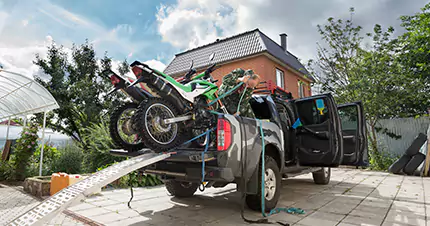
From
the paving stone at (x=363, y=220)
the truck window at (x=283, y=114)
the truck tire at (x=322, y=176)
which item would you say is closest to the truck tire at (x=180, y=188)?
the truck window at (x=283, y=114)

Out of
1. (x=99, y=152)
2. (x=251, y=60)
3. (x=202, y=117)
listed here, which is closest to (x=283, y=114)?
(x=202, y=117)

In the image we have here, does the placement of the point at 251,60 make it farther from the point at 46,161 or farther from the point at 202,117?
the point at 202,117

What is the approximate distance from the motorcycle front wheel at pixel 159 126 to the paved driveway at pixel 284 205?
1139 mm

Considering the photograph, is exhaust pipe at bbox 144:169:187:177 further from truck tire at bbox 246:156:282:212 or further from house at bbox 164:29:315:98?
house at bbox 164:29:315:98

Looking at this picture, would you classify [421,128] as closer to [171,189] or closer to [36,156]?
[171,189]

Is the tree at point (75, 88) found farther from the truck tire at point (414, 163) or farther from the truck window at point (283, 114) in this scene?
the truck tire at point (414, 163)

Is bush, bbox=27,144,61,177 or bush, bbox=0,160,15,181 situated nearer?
bush, bbox=0,160,15,181

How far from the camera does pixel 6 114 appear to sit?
10.0 metres

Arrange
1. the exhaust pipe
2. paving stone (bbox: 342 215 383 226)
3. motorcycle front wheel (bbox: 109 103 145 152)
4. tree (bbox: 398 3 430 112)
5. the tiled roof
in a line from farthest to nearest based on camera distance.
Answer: the tiled roof, tree (bbox: 398 3 430 112), motorcycle front wheel (bbox: 109 103 145 152), paving stone (bbox: 342 215 383 226), the exhaust pipe

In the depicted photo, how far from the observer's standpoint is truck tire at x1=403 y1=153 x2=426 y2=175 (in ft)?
28.3

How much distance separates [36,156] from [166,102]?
7423 millimetres

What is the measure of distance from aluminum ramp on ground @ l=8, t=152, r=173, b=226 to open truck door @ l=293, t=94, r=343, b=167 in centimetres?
311

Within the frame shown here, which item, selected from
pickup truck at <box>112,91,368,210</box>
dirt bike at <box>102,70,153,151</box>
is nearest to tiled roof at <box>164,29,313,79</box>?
pickup truck at <box>112,91,368,210</box>

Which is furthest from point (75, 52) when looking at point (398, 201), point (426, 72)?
point (426, 72)
